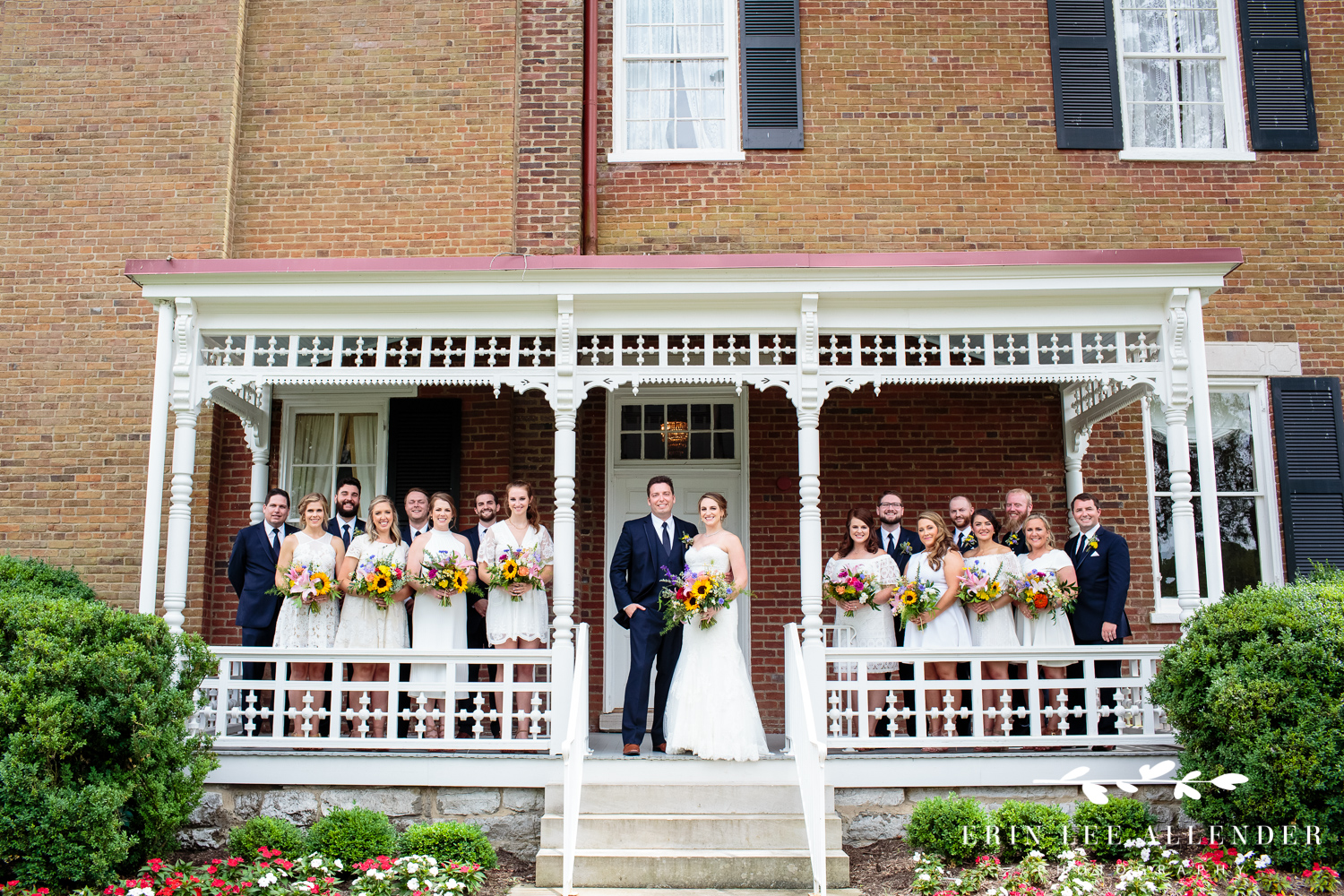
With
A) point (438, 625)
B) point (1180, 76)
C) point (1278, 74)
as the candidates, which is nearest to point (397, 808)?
point (438, 625)

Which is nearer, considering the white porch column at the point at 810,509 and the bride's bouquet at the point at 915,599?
the white porch column at the point at 810,509

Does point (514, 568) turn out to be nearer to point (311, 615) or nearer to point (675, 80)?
point (311, 615)

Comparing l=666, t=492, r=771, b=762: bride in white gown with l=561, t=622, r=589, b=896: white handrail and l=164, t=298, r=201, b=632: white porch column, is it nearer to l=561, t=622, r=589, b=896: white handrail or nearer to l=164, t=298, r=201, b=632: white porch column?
l=561, t=622, r=589, b=896: white handrail

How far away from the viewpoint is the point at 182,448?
7.89m

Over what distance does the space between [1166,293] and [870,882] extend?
14.8ft

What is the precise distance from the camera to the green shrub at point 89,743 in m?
5.91

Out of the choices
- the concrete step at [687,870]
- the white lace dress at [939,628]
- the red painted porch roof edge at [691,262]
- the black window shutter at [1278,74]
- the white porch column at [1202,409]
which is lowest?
the concrete step at [687,870]

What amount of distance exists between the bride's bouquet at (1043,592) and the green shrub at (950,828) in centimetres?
146

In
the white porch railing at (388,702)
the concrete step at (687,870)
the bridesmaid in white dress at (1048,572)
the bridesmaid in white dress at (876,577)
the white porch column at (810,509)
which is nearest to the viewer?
the concrete step at (687,870)

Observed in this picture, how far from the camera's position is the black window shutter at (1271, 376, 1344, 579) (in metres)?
9.88

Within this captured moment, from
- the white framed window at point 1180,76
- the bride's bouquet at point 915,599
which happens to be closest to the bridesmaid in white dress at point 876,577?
the bride's bouquet at point 915,599

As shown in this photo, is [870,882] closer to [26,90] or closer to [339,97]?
[339,97]

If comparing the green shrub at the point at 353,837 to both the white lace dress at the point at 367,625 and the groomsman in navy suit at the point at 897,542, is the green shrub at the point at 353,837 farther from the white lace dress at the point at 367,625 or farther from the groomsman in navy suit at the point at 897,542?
the groomsman in navy suit at the point at 897,542

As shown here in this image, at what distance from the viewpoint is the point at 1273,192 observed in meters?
10.5
